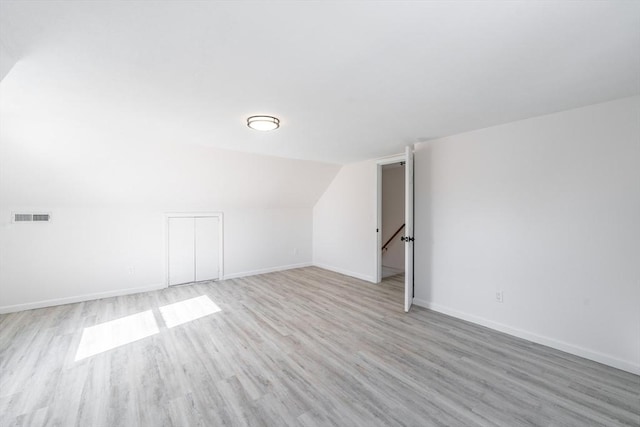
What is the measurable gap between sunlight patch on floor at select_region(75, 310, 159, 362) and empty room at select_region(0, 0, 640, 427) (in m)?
0.03

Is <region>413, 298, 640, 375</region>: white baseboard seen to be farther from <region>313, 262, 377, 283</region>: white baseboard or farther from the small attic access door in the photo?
the small attic access door

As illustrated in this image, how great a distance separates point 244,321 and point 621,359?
12.2ft

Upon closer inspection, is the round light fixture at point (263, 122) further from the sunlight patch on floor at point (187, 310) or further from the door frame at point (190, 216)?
the door frame at point (190, 216)

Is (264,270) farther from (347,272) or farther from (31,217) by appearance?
(31,217)

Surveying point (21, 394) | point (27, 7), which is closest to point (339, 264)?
point (21, 394)

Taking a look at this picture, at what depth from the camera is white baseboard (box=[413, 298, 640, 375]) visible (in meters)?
2.29

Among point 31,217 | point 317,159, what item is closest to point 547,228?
point 317,159

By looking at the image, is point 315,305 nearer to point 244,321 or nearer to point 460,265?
point 244,321

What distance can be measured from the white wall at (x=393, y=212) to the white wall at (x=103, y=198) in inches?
66.1

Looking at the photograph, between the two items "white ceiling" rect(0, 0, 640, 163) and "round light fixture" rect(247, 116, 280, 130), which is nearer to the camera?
"white ceiling" rect(0, 0, 640, 163)

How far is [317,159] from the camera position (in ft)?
15.7

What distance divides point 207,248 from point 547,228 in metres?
5.07

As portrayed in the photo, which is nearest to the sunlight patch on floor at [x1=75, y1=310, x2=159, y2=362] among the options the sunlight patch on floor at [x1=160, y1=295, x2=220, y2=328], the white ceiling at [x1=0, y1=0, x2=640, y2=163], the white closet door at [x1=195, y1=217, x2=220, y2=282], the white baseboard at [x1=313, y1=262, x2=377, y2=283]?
the sunlight patch on floor at [x1=160, y1=295, x2=220, y2=328]

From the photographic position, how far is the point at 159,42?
1444 millimetres
